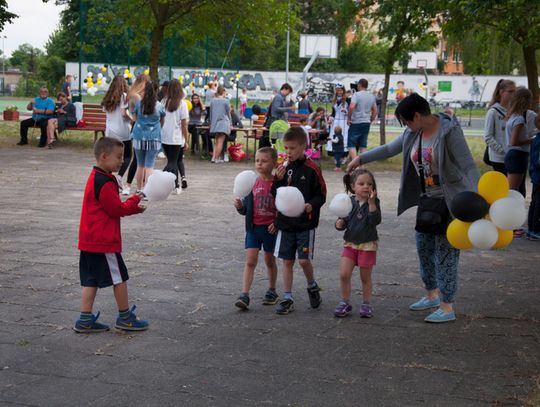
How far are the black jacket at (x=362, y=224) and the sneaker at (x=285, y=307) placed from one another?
0.68m

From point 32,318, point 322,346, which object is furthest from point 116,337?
point 322,346

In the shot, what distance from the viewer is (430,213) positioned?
21.6ft

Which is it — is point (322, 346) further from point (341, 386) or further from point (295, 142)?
point (295, 142)

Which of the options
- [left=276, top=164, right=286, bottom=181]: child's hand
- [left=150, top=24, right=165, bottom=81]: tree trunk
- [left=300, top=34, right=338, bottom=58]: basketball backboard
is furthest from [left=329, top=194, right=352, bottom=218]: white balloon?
[left=300, top=34, right=338, bottom=58]: basketball backboard

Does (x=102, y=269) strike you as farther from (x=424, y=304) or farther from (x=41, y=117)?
(x=41, y=117)

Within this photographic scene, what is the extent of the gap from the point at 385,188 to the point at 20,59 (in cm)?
11481

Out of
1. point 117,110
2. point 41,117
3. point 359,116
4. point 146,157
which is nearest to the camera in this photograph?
point 146,157

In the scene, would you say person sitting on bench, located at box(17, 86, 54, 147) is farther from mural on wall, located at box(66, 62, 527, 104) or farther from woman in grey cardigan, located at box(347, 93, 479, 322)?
mural on wall, located at box(66, 62, 527, 104)

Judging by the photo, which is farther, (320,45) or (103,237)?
(320,45)

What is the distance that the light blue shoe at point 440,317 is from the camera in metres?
6.64

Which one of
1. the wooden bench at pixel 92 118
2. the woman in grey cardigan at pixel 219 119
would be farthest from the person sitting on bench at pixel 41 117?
the woman in grey cardigan at pixel 219 119

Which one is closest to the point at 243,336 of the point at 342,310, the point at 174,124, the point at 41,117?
the point at 342,310

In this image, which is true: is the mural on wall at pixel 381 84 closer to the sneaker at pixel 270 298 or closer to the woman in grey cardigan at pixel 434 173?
the sneaker at pixel 270 298

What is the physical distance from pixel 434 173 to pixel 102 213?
2466 mm
